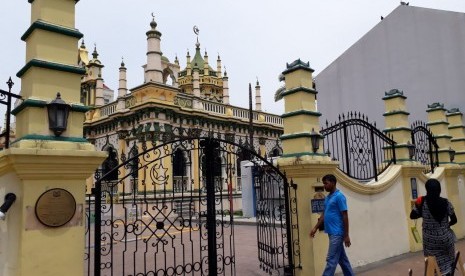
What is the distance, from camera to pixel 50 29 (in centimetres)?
435

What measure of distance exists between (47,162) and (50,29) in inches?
62.3

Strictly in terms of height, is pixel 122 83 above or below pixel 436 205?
above

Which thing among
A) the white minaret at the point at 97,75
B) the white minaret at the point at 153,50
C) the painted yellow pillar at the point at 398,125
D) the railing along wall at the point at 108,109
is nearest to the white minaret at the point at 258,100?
the railing along wall at the point at 108,109

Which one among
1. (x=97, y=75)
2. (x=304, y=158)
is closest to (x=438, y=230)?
(x=304, y=158)

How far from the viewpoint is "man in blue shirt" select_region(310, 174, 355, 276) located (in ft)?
17.3

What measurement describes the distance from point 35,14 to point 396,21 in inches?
579

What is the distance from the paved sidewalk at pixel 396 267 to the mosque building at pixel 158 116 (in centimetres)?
905

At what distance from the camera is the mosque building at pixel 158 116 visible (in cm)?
1900

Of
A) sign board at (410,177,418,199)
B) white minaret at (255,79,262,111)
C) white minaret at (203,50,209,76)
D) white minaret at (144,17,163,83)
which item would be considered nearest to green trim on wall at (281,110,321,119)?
sign board at (410,177,418,199)

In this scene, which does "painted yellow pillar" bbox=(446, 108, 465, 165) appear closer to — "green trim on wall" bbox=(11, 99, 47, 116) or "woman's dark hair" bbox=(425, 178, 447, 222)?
"woman's dark hair" bbox=(425, 178, 447, 222)

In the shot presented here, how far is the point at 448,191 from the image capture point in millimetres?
11359

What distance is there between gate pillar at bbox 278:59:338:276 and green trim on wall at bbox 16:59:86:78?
12.1 ft

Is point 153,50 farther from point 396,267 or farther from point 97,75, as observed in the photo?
point 396,267

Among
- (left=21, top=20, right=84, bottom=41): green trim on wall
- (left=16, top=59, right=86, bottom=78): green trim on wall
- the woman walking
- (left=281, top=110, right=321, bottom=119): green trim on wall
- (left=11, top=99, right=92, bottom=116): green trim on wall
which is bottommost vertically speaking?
the woman walking
